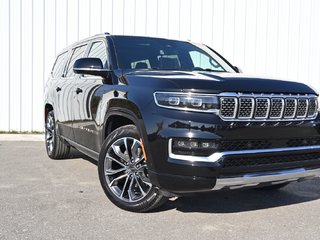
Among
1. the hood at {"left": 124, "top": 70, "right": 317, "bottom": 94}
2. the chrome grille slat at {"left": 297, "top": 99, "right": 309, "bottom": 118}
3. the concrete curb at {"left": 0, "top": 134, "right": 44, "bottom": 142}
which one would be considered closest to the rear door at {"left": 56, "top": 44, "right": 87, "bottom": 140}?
the hood at {"left": 124, "top": 70, "right": 317, "bottom": 94}

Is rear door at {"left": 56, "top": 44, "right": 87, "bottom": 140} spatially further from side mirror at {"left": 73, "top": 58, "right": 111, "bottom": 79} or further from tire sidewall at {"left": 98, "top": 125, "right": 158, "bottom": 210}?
tire sidewall at {"left": 98, "top": 125, "right": 158, "bottom": 210}

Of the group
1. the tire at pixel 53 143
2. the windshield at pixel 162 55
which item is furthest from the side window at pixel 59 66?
the windshield at pixel 162 55

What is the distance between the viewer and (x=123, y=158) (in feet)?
12.3

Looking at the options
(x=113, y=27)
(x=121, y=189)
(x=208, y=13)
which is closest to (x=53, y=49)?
(x=113, y=27)

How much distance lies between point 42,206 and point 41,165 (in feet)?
7.43

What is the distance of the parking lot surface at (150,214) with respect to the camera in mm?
3271

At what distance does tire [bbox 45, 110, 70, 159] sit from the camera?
20.9ft

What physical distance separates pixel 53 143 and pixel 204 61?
9.55ft

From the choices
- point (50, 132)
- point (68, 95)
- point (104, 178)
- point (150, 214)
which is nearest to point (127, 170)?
point (104, 178)

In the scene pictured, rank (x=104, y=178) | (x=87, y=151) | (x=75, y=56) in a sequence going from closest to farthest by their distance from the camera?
(x=104, y=178) → (x=87, y=151) → (x=75, y=56)

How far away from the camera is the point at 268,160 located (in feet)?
11.0

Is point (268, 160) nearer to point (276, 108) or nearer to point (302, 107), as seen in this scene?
point (276, 108)

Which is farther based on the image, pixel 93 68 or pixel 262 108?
pixel 93 68

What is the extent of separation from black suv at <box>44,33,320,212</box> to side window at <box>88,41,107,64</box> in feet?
0.24
